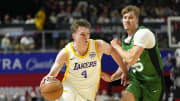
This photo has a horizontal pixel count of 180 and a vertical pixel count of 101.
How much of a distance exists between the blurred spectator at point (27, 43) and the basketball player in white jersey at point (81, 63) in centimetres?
898

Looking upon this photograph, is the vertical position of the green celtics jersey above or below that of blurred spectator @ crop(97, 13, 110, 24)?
above

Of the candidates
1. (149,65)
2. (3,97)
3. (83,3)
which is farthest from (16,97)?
(149,65)

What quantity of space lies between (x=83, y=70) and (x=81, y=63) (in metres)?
0.12

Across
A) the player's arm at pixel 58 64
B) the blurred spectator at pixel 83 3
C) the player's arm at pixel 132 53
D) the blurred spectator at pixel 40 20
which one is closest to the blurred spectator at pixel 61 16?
the blurred spectator at pixel 40 20

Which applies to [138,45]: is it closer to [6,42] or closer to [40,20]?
[6,42]

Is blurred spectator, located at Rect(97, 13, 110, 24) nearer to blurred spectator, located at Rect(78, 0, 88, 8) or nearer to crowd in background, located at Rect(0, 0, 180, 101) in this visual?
crowd in background, located at Rect(0, 0, 180, 101)

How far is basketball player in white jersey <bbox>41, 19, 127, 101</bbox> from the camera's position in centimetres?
524

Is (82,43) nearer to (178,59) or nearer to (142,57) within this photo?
(142,57)

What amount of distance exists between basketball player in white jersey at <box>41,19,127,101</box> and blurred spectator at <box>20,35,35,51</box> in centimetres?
898

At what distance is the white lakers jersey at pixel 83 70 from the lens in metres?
5.27

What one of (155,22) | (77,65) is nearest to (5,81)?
(155,22)

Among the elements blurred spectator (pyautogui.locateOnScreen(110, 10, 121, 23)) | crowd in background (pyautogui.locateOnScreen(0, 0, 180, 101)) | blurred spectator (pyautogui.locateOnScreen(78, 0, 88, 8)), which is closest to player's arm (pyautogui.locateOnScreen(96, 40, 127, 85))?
crowd in background (pyautogui.locateOnScreen(0, 0, 180, 101))

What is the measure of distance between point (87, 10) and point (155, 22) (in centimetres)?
432

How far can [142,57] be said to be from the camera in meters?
5.02
